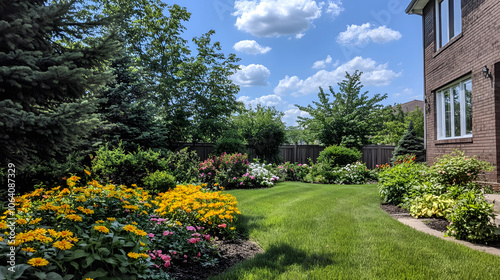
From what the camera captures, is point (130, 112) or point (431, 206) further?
point (130, 112)

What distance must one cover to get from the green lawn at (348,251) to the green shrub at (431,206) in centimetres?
52

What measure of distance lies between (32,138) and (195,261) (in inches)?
104

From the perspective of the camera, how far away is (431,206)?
186 inches

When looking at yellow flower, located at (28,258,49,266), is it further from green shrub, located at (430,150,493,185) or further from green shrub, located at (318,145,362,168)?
green shrub, located at (318,145,362,168)

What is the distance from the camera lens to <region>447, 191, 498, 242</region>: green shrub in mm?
3531

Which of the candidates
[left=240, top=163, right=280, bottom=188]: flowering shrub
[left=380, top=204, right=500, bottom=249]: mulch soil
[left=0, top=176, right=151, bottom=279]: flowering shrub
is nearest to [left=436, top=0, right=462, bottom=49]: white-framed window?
[left=380, top=204, right=500, bottom=249]: mulch soil

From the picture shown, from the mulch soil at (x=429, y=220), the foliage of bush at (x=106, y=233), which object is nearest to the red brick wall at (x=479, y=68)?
the mulch soil at (x=429, y=220)

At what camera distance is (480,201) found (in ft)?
12.5

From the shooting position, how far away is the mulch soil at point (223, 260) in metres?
2.70

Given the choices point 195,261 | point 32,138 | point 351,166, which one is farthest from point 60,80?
point 351,166

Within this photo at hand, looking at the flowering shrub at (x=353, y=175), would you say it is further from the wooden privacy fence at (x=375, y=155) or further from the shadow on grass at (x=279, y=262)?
the shadow on grass at (x=279, y=262)

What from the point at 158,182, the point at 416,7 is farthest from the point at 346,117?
the point at 158,182

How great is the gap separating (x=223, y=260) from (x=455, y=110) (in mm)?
7234

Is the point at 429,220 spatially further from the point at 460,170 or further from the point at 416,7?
the point at 416,7
